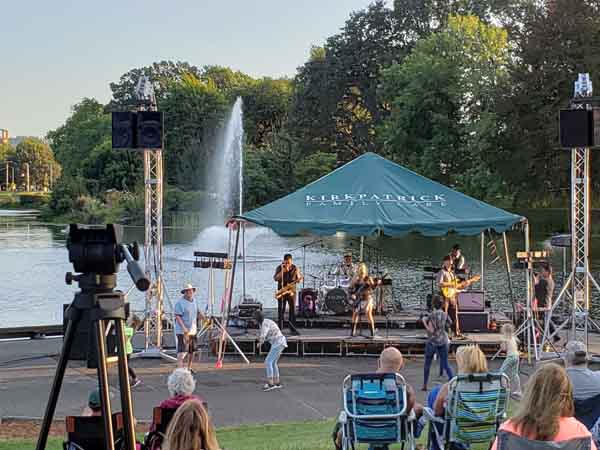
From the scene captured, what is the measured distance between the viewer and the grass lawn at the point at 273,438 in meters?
8.87

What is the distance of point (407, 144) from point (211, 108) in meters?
30.4

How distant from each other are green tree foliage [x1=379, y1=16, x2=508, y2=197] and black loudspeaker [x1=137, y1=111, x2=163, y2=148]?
37.2 m

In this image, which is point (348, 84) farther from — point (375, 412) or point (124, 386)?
point (124, 386)

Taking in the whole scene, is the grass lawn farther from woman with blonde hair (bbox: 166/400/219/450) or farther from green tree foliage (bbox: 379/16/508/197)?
green tree foliage (bbox: 379/16/508/197)

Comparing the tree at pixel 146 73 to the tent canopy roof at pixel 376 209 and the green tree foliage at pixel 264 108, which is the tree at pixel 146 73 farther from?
the tent canopy roof at pixel 376 209

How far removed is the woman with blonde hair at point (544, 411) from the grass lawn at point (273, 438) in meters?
3.61

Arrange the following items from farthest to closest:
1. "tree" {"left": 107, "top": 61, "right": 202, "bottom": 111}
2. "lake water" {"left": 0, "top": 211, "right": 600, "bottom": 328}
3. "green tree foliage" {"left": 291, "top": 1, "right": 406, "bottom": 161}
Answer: "tree" {"left": 107, "top": 61, "right": 202, "bottom": 111} → "green tree foliage" {"left": 291, "top": 1, "right": 406, "bottom": 161} → "lake water" {"left": 0, "top": 211, "right": 600, "bottom": 328}

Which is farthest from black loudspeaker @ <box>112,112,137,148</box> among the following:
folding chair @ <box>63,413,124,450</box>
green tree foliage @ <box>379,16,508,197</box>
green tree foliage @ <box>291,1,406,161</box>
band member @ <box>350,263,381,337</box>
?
green tree foliage @ <box>291,1,406,161</box>

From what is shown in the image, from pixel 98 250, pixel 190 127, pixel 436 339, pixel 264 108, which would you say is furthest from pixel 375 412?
pixel 264 108

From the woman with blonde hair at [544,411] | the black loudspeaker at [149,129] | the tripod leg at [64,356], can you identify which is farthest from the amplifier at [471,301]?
the tripod leg at [64,356]

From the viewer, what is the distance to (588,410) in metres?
7.32

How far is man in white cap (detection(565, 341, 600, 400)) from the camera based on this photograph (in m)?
7.39

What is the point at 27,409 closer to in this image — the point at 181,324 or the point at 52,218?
the point at 181,324

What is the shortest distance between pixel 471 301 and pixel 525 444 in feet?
43.9
